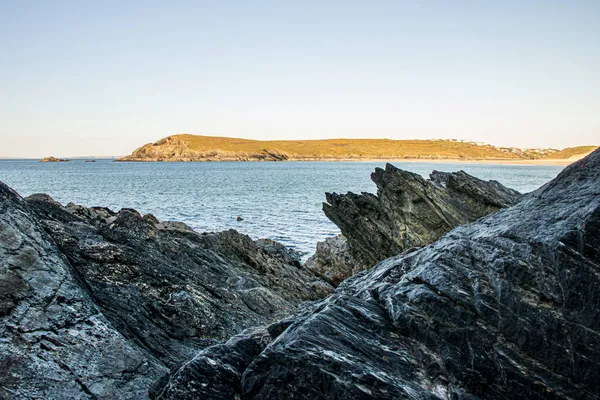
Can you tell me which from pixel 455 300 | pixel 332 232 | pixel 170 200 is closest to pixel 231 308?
pixel 455 300

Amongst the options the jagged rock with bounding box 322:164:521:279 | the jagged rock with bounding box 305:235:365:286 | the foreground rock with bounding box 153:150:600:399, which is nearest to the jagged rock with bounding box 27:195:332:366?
the foreground rock with bounding box 153:150:600:399

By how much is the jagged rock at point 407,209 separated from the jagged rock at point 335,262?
264 mm

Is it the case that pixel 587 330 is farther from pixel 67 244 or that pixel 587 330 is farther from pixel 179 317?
pixel 67 244

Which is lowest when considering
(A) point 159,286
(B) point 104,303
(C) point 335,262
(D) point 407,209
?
(C) point 335,262

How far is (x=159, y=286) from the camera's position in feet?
35.8

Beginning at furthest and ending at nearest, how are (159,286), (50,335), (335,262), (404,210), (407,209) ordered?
(335,262), (404,210), (407,209), (159,286), (50,335)

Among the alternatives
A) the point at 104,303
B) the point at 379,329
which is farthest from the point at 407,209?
the point at 379,329

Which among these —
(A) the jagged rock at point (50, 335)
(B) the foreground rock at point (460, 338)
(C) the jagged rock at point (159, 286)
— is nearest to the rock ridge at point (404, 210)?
(C) the jagged rock at point (159, 286)

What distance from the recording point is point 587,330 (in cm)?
602

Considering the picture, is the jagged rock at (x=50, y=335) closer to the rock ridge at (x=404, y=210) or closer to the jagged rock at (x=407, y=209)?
the rock ridge at (x=404, y=210)

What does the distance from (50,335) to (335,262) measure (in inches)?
752

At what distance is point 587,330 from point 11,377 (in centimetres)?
760

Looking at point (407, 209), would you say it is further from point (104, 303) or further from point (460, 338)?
point (460, 338)

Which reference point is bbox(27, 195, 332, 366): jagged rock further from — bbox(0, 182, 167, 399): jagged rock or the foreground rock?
the foreground rock
